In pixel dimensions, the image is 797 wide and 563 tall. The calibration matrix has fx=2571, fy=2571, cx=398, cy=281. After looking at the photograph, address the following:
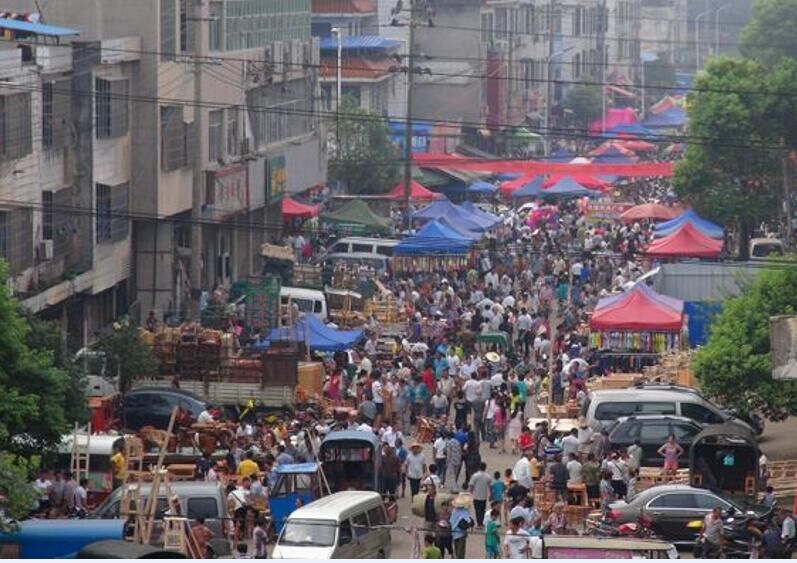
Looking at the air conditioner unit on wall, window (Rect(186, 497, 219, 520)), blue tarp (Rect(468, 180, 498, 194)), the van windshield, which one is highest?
the air conditioner unit on wall

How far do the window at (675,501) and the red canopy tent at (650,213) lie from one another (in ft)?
125

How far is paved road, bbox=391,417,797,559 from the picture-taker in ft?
97.9

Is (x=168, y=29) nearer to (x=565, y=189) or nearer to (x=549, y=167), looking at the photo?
(x=565, y=189)

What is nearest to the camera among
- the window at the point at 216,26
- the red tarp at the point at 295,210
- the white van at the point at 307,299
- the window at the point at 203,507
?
the window at the point at 203,507

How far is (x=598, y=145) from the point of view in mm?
102938

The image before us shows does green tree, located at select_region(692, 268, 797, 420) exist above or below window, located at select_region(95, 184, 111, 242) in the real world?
below

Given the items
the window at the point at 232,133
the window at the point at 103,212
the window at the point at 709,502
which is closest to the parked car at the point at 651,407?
the window at the point at 709,502

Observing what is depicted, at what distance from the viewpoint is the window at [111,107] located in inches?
1836

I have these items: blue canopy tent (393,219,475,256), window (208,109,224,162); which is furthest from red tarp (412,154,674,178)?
window (208,109,224,162)

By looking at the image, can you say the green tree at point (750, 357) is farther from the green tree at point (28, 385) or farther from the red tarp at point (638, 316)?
the green tree at point (28, 385)

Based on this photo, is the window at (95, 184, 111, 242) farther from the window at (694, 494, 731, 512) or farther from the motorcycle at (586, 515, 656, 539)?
the window at (694, 494, 731, 512)

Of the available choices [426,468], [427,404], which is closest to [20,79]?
[427,404]

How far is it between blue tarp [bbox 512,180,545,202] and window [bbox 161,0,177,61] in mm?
27240

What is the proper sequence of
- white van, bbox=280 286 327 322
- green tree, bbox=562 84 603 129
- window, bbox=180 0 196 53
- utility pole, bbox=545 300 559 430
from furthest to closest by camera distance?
green tree, bbox=562 84 603 129 → window, bbox=180 0 196 53 → white van, bbox=280 286 327 322 → utility pole, bbox=545 300 559 430
